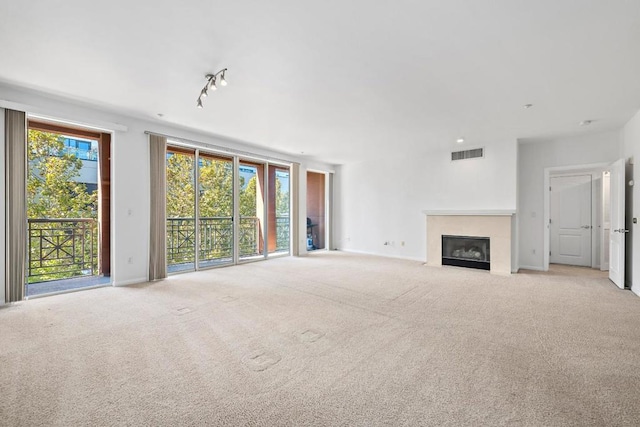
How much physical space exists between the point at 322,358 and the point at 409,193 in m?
5.69

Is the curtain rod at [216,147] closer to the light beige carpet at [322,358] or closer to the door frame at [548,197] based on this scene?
the light beige carpet at [322,358]

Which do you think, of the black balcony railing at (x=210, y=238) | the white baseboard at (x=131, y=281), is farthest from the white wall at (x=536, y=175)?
the white baseboard at (x=131, y=281)

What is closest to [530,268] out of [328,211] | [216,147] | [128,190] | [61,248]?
[328,211]

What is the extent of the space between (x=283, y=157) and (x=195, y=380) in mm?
5850

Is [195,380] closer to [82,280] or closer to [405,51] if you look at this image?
[405,51]

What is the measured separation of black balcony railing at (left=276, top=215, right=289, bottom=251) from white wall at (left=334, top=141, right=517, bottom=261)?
191 cm

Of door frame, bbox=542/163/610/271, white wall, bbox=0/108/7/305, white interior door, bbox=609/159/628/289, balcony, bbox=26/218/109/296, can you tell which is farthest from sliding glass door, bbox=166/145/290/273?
white interior door, bbox=609/159/628/289

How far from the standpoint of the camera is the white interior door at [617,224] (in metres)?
4.39

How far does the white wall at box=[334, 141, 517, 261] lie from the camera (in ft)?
19.1

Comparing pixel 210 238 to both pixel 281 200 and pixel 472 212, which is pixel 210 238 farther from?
pixel 472 212

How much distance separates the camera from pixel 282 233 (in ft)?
24.6

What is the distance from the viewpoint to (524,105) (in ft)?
12.9

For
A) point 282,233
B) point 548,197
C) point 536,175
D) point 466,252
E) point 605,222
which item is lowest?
point 466,252

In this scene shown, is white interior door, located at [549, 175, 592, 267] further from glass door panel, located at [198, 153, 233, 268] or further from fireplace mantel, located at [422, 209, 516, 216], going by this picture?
glass door panel, located at [198, 153, 233, 268]
